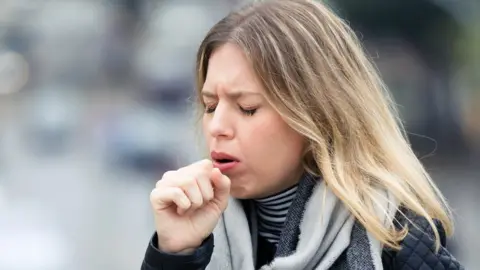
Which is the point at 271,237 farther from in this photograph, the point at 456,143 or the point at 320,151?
the point at 456,143

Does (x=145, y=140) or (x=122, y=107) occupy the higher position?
(x=145, y=140)

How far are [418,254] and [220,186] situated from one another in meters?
0.37

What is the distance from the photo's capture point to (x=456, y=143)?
337 inches

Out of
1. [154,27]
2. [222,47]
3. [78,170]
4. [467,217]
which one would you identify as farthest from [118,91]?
[222,47]

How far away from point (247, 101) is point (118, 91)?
10.7 meters

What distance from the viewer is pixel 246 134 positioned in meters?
1.31

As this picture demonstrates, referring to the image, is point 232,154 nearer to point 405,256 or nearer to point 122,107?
point 405,256

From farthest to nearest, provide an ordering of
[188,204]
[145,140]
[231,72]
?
1. [145,140]
2. [231,72]
3. [188,204]

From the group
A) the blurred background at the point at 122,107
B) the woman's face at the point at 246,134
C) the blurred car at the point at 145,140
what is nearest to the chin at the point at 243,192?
the woman's face at the point at 246,134

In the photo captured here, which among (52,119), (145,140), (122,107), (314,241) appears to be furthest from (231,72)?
(52,119)

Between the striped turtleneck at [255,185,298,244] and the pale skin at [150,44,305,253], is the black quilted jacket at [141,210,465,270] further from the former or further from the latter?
the striped turtleneck at [255,185,298,244]

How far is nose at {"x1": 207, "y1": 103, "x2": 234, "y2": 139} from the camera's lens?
1.31m

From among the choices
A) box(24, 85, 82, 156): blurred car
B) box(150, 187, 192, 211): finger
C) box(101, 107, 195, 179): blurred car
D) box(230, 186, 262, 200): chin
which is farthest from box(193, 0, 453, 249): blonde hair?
box(24, 85, 82, 156): blurred car

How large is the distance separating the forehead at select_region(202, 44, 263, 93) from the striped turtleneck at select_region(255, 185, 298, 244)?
21 cm
